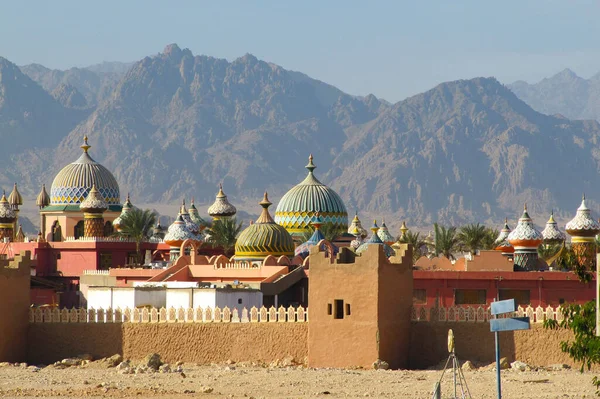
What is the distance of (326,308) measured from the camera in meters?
40.4

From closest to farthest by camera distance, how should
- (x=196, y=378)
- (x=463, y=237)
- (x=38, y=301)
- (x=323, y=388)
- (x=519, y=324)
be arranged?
(x=519, y=324)
(x=323, y=388)
(x=196, y=378)
(x=38, y=301)
(x=463, y=237)

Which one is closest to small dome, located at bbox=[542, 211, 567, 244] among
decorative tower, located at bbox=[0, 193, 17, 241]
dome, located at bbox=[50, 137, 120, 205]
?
dome, located at bbox=[50, 137, 120, 205]

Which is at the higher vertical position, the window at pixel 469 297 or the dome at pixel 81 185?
the dome at pixel 81 185

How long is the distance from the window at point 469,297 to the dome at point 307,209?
22.9m

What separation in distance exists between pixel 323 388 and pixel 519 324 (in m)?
11.1

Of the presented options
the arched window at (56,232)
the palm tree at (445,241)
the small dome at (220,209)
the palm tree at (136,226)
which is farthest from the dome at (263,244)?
the small dome at (220,209)

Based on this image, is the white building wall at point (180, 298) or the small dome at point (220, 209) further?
the small dome at point (220, 209)

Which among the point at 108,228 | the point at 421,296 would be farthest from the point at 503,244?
the point at 108,228

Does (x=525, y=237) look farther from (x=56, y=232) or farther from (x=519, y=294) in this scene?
(x=56, y=232)

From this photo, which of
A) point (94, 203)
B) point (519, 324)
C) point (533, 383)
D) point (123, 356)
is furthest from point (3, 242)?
point (519, 324)

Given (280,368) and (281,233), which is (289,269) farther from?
(280,368)

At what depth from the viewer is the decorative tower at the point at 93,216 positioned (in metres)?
69.4

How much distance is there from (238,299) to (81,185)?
32.0m

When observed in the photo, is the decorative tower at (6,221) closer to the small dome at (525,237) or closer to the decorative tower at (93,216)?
the decorative tower at (93,216)
